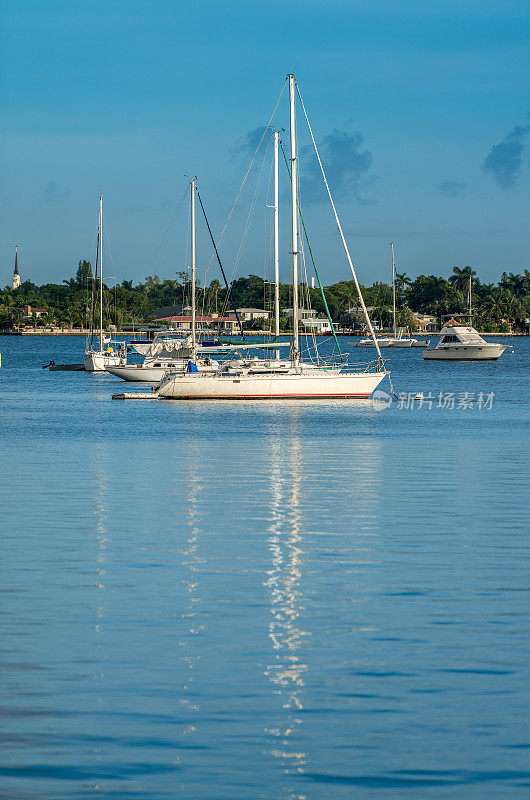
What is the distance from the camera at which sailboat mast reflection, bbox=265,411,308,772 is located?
412 inches

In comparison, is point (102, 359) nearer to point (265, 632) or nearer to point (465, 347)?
point (465, 347)

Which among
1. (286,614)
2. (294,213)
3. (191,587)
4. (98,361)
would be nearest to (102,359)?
(98,361)

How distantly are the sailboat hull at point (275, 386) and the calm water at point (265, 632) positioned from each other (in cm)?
2730

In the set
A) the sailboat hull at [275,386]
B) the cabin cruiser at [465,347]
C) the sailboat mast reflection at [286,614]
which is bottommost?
the sailboat mast reflection at [286,614]

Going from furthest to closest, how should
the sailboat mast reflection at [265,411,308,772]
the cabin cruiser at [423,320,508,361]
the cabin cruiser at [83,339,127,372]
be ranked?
1. the cabin cruiser at [423,320,508,361]
2. the cabin cruiser at [83,339,127,372]
3. the sailboat mast reflection at [265,411,308,772]

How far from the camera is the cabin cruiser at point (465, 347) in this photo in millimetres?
143375

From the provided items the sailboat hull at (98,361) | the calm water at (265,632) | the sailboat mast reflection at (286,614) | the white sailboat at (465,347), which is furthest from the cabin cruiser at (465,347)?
the sailboat mast reflection at (286,614)

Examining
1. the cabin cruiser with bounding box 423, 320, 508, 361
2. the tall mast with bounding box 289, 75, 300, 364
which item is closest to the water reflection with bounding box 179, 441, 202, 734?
the tall mast with bounding box 289, 75, 300, 364

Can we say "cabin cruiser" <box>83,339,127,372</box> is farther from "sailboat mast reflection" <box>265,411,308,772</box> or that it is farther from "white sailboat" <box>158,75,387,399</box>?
"sailboat mast reflection" <box>265,411,308,772</box>

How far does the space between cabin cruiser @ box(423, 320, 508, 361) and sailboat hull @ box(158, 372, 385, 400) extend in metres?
85.1

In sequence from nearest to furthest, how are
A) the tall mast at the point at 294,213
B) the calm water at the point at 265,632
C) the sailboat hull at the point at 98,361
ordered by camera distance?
the calm water at the point at 265,632
the tall mast at the point at 294,213
the sailboat hull at the point at 98,361

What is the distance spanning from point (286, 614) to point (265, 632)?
0.98 m

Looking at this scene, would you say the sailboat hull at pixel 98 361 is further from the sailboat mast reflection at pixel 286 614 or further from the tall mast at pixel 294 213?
the sailboat mast reflection at pixel 286 614

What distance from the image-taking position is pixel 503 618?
14641 millimetres
